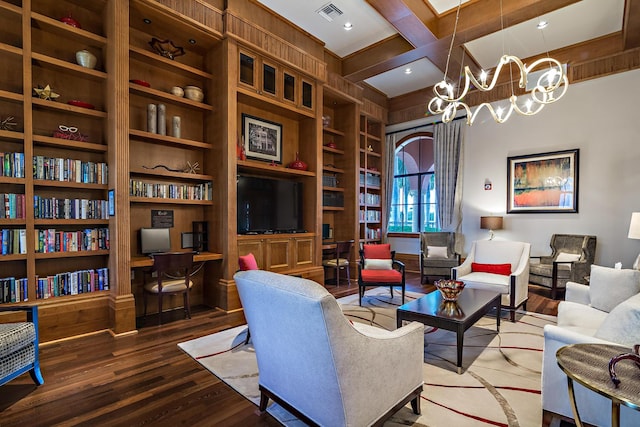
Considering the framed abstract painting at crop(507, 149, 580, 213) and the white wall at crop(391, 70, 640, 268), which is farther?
the framed abstract painting at crop(507, 149, 580, 213)

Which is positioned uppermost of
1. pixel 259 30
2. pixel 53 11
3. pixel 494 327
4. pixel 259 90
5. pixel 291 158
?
pixel 259 30

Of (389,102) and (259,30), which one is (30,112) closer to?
(259,30)

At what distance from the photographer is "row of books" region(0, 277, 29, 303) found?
2857mm

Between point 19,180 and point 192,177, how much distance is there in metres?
1.61

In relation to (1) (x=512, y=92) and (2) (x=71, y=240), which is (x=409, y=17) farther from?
(2) (x=71, y=240)

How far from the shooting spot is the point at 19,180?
290 cm

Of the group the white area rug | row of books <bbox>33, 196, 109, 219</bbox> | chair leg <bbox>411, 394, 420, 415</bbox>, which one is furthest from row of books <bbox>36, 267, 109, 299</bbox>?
chair leg <bbox>411, 394, 420, 415</bbox>

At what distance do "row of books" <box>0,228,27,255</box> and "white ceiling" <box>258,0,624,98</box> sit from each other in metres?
3.89

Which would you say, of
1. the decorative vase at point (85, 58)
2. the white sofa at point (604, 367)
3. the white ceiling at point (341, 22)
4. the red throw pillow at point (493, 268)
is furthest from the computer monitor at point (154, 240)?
the red throw pillow at point (493, 268)

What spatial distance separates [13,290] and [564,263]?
21.8ft

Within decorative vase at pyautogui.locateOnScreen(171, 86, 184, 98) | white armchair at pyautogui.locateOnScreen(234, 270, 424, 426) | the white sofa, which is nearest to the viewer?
white armchair at pyautogui.locateOnScreen(234, 270, 424, 426)

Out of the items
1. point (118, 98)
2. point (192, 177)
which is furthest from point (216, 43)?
point (192, 177)

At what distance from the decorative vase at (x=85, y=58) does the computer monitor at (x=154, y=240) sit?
1838mm

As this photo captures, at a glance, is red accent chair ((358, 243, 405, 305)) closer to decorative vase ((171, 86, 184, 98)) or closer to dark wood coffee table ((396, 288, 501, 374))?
dark wood coffee table ((396, 288, 501, 374))
